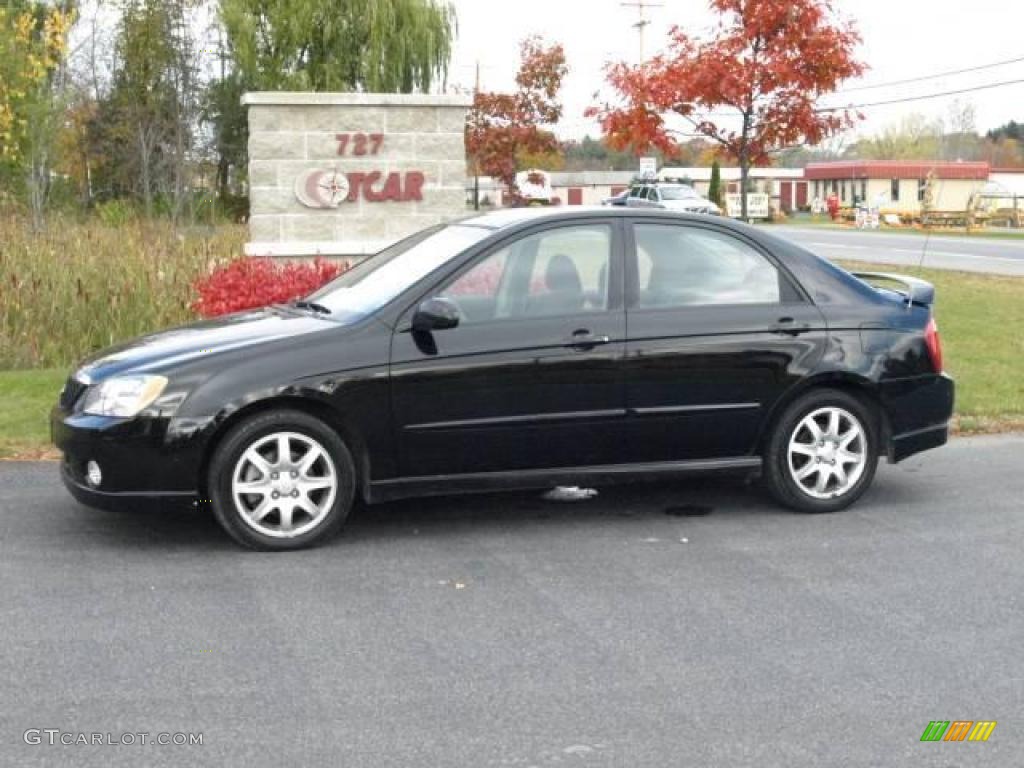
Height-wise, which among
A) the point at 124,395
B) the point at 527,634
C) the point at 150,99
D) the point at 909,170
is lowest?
the point at 527,634

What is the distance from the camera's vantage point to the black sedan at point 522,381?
21.6ft

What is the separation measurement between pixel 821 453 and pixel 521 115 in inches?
1262

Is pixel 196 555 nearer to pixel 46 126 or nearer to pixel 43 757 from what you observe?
A: pixel 43 757

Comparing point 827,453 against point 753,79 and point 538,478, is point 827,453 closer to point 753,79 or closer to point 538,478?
point 538,478

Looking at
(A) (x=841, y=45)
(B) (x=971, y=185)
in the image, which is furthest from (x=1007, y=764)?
(B) (x=971, y=185)

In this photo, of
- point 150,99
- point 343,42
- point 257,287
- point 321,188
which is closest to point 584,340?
point 257,287

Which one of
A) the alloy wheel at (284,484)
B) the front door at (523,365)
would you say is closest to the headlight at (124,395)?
the alloy wheel at (284,484)

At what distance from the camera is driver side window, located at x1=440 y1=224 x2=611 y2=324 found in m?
7.04

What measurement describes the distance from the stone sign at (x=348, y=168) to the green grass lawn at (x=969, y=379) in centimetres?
337

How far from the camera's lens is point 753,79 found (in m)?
18.6

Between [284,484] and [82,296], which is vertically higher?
[82,296]

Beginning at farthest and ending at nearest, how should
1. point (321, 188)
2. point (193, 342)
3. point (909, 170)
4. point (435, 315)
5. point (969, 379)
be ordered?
point (909, 170) < point (321, 188) < point (969, 379) < point (193, 342) < point (435, 315)

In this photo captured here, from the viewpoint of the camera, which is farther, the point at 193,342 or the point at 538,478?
the point at 538,478

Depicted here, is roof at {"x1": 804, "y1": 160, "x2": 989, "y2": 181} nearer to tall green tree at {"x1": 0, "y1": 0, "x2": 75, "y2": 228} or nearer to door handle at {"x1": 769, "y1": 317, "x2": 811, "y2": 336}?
tall green tree at {"x1": 0, "y1": 0, "x2": 75, "y2": 228}
